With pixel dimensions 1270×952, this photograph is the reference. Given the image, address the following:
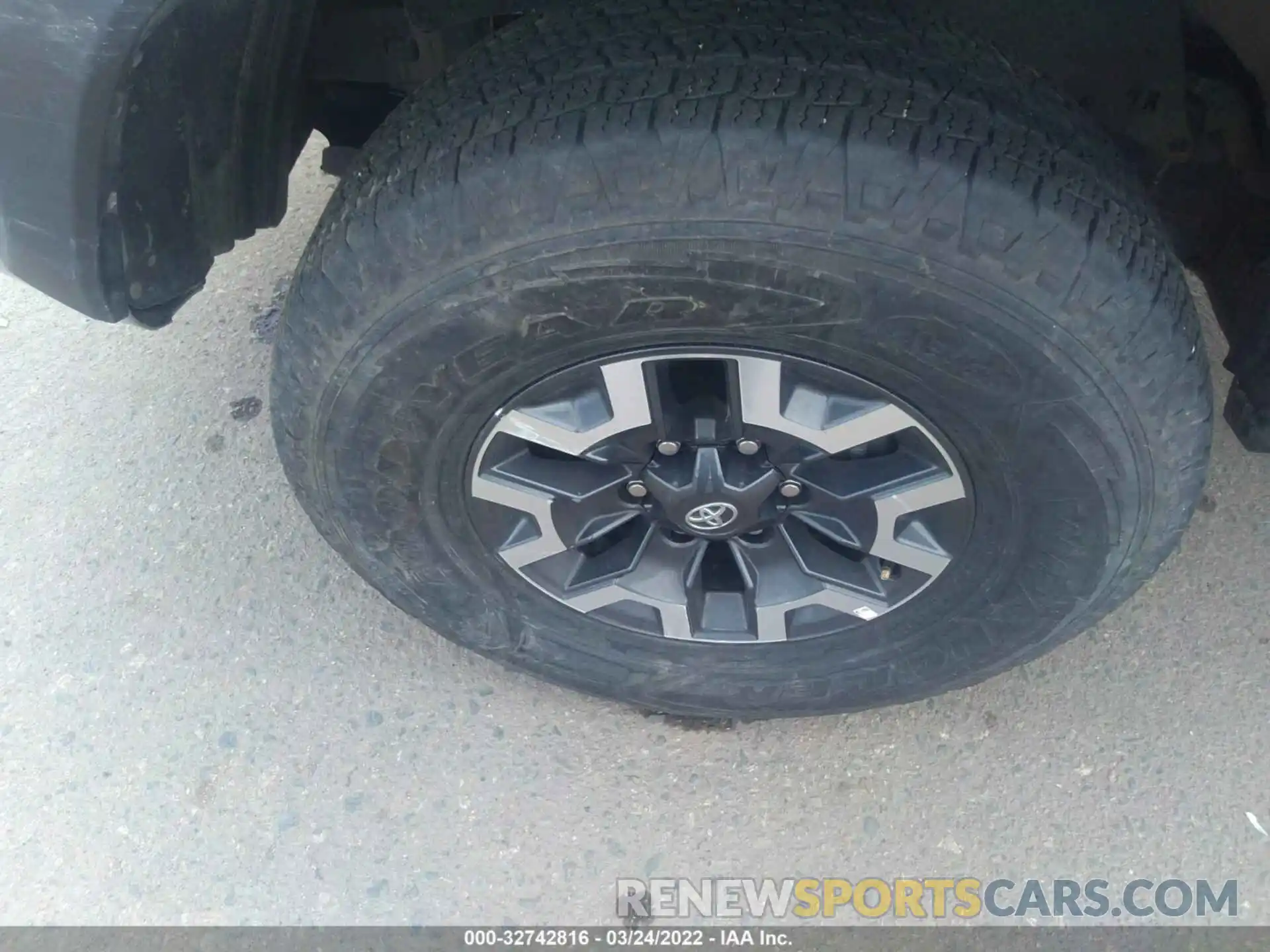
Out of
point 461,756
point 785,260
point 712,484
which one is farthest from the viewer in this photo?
point 461,756

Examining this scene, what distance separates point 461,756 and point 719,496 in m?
0.87

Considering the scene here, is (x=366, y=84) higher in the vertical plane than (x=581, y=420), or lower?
higher

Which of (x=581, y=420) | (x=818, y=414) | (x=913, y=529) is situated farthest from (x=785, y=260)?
(x=913, y=529)

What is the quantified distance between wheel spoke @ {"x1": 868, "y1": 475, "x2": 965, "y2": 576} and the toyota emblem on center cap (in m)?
0.25

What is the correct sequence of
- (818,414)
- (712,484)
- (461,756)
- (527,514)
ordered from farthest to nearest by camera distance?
(461,756) < (527,514) < (712,484) < (818,414)

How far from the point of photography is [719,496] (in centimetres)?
177

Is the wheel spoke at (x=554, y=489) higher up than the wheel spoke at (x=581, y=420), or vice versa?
the wheel spoke at (x=581, y=420)

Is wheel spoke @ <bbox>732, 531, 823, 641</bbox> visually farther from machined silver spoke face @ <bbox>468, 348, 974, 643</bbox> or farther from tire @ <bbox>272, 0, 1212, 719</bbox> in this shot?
tire @ <bbox>272, 0, 1212, 719</bbox>

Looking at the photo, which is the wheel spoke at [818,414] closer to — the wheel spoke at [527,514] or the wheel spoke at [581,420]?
the wheel spoke at [581,420]

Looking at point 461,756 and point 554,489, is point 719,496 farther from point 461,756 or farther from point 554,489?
point 461,756

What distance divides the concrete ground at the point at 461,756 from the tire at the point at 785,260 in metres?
0.55

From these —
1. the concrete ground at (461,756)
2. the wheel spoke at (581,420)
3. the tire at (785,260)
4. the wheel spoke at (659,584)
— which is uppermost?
the tire at (785,260)

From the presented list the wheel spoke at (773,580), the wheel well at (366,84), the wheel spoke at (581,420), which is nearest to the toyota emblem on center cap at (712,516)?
the wheel spoke at (773,580)

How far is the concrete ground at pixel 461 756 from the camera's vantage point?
203cm
